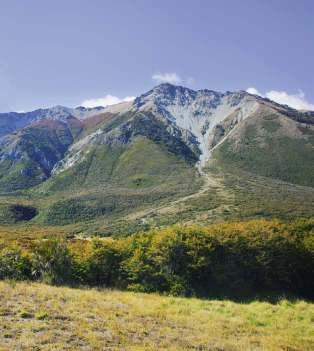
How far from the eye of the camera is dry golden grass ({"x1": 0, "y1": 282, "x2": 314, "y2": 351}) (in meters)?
24.4

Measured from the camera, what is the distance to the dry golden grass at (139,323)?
961 inches

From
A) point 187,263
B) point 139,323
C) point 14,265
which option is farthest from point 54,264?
point 139,323

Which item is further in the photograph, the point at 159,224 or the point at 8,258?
the point at 159,224

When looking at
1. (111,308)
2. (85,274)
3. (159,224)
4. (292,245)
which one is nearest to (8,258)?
(85,274)

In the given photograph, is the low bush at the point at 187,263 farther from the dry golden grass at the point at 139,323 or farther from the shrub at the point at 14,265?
the dry golden grass at the point at 139,323

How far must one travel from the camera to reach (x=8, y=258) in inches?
1805

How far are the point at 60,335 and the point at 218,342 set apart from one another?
924 cm

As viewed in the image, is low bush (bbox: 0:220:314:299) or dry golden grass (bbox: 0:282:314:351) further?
low bush (bbox: 0:220:314:299)

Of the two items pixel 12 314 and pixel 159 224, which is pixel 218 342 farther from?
pixel 159 224

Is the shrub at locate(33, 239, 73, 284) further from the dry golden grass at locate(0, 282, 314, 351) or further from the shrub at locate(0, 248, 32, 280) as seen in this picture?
the dry golden grass at locate(0, 282, 314, 351)

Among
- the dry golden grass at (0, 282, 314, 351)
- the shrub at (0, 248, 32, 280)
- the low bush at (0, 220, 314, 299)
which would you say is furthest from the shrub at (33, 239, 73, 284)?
the dry golden grass at (0, 282, 314, 351)

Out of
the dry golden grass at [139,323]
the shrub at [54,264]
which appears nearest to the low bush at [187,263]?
the shrub at [54,264]

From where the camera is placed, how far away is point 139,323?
29641mm

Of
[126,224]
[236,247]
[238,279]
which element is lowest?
[126,224]
